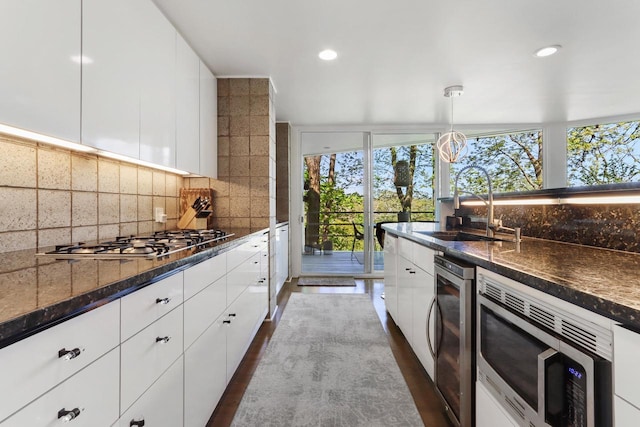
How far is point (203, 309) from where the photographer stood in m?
1.48

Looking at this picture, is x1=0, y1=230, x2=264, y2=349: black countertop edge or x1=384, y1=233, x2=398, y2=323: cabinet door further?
x1=384, y1=233, x2=398, y2=323: cabinet door

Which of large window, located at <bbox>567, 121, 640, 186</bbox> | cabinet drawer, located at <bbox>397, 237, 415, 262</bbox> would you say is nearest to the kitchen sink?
cabinet drawer, located at <bbox>397, 237, 415, 262</bbox>

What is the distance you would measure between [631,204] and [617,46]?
2259 millimetres

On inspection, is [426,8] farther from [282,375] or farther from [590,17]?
[282,375]

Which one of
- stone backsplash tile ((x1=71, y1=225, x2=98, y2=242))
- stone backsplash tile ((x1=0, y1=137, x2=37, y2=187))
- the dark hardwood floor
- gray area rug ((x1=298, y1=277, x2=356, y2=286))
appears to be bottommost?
the dark hardwood floor

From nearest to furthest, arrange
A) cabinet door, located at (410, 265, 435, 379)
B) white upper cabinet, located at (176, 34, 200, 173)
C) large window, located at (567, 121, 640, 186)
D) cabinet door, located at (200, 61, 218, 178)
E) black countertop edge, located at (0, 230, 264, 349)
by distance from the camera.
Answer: black countertop edge, located at (0, 230, 264, 349)
cabinet door, located at (410, 265, 435, 379)
white upper cabinet, located at (176, 34, 200, 173)
cabinet door, located at (200, 61, 218, 178)
large window, located at (567, 121, 640, 186)

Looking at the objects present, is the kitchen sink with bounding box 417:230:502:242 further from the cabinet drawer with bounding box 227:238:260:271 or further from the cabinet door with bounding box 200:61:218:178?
the cabinet door with bounding box 200:61:218:178

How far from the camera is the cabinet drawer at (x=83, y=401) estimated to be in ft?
1.98

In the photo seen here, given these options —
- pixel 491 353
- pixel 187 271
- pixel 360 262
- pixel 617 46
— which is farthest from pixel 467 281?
pixel 360 262

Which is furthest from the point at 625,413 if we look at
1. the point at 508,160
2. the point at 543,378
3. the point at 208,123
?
the point at 508,160

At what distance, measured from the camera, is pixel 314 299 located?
3.82m

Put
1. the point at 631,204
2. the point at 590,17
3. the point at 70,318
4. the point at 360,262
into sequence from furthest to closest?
1. the point at 360,262
2. the point at 590,17
3. the point at 631,204
4. the point at 70,318

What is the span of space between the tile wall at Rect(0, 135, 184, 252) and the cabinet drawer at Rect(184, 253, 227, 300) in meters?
0.74

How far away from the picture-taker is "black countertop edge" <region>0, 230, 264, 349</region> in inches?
21.7
